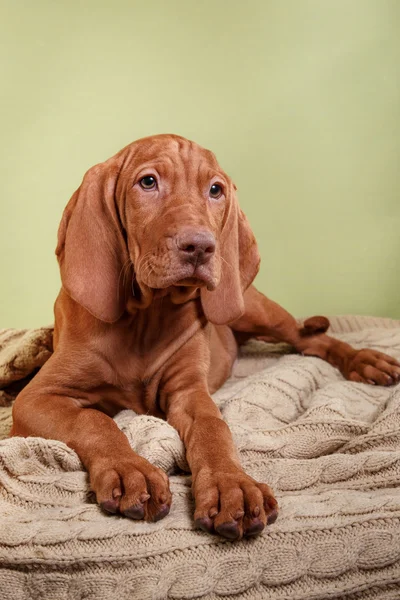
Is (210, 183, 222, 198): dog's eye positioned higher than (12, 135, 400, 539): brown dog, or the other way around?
(210, 183, 222, 198): dog's eye

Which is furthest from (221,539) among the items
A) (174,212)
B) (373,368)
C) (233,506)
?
(373,368)

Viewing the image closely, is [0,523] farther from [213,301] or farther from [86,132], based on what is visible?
[86,132]

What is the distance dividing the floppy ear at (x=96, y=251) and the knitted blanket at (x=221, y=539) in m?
0.43

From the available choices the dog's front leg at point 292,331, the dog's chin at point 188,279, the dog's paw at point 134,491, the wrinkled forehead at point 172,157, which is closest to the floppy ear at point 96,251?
the wrinkled forehead at point 172,157

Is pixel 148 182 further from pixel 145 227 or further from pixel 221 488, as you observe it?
pixel 221 488

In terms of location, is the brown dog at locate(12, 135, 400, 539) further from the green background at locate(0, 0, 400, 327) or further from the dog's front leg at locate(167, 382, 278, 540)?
the green background at locate(0, 0, 400, 327)

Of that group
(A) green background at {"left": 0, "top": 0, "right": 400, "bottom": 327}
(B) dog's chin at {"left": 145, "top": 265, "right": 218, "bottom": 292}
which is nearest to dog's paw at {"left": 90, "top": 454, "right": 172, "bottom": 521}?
(B) dog's chin at {"left": 145, "top": 265, "right": 218, "bottom": 292}

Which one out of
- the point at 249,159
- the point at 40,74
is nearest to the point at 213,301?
the point at 249,159

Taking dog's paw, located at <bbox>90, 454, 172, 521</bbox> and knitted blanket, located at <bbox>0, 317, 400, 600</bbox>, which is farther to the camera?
dog's paw, located at <bbox>90, 454, 172, 521</bbox>

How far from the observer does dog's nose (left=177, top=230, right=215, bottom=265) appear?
2051 mm

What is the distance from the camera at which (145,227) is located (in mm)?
2246

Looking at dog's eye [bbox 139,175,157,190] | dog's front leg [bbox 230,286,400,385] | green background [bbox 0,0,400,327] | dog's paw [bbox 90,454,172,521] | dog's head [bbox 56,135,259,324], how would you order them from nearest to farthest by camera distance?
1. dog's paw [bbox 90,454,172,521]
2. dog's head [bbox 56,135,259,324]
3. dog's eye [bbox 139,175,157,190]
4. dog's front leg [bbox 230,286,400,385]
5. green background [bbox 0,0,400,327]

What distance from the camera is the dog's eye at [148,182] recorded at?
232 cm

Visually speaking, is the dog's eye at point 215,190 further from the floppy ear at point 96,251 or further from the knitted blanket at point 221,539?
the knitted blanket at point 221,539
